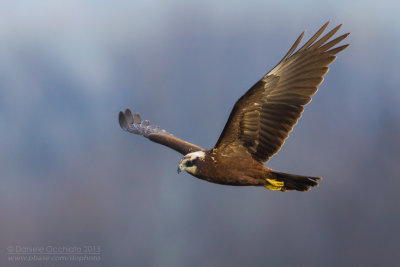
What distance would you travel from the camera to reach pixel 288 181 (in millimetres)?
10969

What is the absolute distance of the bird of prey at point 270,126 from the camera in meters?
10.7

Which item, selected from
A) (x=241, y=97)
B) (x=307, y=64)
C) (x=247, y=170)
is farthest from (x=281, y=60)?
(x=247, y=170)

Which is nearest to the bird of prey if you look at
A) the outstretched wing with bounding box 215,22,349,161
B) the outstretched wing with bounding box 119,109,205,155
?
the outstretched wing with bounding box 215,22,349,161

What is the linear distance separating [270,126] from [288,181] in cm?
121

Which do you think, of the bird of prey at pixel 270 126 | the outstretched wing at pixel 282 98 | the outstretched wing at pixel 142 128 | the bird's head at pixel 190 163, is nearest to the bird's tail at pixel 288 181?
the bird of prey at pixel 270 126

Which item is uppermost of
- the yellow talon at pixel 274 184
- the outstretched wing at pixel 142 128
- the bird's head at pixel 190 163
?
the outstretched wing at pixel 142 128

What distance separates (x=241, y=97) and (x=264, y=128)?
3.29ft

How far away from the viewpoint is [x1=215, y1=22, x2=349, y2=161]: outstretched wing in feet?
35.1

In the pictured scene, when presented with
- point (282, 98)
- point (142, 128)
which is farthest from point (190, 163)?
point (142, 128)

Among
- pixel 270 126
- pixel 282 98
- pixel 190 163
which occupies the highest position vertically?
pixel 282 98

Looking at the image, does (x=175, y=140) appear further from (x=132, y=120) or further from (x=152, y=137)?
(x=132, y=120)

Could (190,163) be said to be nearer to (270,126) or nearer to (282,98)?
(270,126)

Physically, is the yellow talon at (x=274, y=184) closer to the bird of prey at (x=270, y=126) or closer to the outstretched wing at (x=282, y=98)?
the bird of prey at (x=270, y=126)

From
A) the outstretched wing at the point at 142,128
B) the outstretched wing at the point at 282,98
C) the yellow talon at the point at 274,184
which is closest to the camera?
the outstretched wing at the point at 282,98
